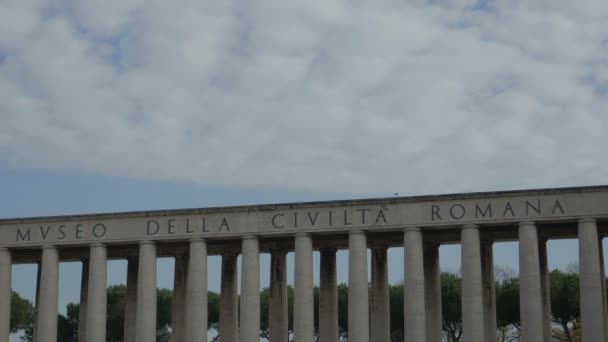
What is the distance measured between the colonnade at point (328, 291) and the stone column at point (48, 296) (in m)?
0.06

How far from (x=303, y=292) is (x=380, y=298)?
627 centimetres

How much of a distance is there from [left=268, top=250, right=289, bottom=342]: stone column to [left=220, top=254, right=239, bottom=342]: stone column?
2487 mm

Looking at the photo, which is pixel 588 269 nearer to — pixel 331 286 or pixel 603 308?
A: pixel 603 308

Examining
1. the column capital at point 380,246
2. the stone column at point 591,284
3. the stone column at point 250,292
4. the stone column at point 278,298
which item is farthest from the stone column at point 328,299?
the stone column at point 591,284

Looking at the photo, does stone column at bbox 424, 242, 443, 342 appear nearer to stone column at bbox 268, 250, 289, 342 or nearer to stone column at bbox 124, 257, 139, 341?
stone column at bbox 268, 250, 289, 342

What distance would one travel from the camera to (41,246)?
63.1 m

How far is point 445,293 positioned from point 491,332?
106 ft

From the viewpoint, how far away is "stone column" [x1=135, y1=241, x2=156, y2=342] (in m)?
→ 60.4

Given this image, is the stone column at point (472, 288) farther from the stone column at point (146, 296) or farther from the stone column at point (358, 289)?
the stone column at point (146, 296)

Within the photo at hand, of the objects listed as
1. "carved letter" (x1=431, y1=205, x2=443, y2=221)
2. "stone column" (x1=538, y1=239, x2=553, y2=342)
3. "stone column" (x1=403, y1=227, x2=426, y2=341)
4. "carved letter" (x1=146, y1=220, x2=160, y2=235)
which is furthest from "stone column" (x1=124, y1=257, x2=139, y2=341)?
"stone column" (x1=538, y1=239, x2=553, y2=342)

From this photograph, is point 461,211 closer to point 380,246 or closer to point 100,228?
point 380,246

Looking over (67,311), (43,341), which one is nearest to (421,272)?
(43,341)

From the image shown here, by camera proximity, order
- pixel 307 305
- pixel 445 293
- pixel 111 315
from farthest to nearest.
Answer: pixel 111 315, pixel 445 293, pixel 307 305

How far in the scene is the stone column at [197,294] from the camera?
59375mm
